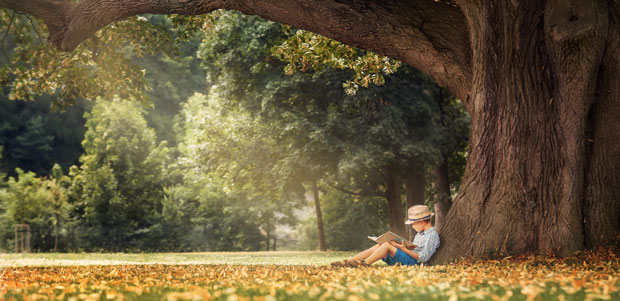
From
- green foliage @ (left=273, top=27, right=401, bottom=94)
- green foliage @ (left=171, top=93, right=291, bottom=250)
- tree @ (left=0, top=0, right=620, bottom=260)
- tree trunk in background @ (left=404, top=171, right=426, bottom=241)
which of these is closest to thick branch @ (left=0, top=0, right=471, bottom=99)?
tree @ (left=0, top=0, right=620, bottom=260)

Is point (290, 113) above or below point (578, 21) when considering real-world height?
above

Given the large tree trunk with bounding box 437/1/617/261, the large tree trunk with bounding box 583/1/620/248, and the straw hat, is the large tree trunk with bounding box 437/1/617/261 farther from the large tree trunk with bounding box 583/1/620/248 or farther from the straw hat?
the straw hat

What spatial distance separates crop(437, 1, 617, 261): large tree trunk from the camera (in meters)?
7.55

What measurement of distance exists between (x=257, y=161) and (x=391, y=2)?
14752 millimetres

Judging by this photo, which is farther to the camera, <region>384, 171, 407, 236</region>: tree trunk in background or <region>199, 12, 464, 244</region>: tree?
<region>384, 171, 407, 236</region>: tree trunk in background

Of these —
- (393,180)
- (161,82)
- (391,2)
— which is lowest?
(393,180)

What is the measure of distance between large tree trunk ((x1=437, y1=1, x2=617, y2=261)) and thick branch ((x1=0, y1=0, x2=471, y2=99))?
74cm

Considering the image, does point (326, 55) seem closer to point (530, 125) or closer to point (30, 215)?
point (530, 125)

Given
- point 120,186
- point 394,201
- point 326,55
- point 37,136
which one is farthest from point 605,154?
point 37,136

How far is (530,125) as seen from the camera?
7.81 metres

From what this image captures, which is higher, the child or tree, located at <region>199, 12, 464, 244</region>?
tree, located at <region>199, 12, 464, 244</region>

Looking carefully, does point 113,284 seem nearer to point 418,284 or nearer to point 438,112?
point 418,284

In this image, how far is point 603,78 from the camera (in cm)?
794

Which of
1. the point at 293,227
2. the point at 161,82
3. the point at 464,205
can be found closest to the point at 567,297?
the point at 464,205
